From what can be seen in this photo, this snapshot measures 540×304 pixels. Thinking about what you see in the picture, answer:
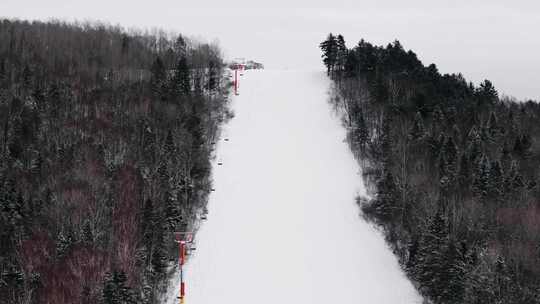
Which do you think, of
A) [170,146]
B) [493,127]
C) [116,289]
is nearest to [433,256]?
[116,289]

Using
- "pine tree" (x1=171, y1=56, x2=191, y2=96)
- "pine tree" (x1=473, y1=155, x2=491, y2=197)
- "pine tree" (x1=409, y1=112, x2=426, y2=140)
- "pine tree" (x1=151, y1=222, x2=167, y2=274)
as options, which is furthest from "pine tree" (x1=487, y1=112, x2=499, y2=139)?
"pine tree" (x1=151, y1=222, x2=167, y2=274)

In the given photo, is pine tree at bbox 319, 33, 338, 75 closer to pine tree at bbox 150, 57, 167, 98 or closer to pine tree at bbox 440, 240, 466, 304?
pine tree at bbox 150, 57, 167, 98

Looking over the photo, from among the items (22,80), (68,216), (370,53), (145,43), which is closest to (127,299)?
(68,216)

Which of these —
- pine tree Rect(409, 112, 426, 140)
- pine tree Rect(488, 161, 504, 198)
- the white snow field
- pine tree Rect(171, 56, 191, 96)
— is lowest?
the white snow field

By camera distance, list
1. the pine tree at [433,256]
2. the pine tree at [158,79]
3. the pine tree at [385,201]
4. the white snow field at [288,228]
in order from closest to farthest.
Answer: the pine tree at [433,256]
the white snow field at [288,228]
the pine tree at [385,201]
the pine tree at [158,79]

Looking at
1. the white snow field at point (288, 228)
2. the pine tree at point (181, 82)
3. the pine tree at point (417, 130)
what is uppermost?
the pine tree at point (181, 82)

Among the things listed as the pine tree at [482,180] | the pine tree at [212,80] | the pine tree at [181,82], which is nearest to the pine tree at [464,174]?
the pine tree at [482,180]

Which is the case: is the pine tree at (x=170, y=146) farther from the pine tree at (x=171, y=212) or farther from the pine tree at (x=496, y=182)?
the pine tree at (x=496, y=182)

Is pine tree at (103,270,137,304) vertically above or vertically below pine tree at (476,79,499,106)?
below

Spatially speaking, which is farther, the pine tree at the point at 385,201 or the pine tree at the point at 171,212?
the pine tree at the point at 385,201

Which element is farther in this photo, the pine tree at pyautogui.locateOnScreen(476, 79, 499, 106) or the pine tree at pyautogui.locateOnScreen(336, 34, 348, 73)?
the pine tree at pyautogui.locateOnScreen(336, 34, 348, 73)
